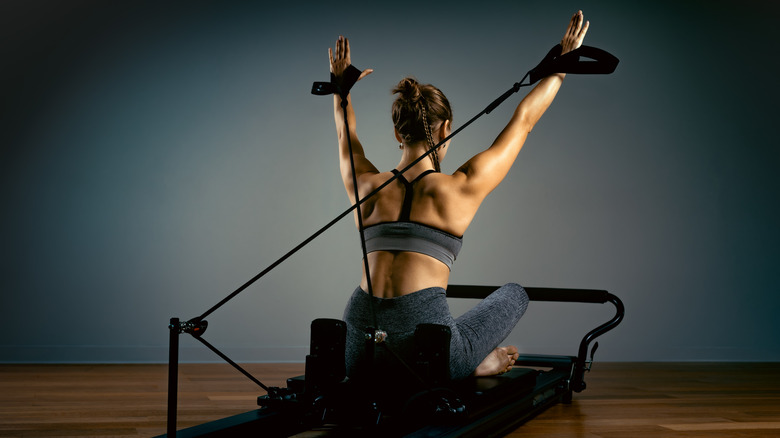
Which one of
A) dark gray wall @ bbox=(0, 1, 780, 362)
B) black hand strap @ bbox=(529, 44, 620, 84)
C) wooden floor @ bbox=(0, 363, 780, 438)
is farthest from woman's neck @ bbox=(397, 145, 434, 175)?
dark gray wall @ bbox=(0, 1, 780, 362)

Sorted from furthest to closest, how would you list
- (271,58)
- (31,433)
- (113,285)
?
(271,58) → (113,285) → (31,433)

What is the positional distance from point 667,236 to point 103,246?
3390 millimetres

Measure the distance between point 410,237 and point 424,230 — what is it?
42mm

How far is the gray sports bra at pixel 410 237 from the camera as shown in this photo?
1.93 metres

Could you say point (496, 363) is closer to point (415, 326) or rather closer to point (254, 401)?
point (415, 326)

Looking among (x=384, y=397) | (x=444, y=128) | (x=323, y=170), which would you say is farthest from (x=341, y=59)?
(x=323, y=170)

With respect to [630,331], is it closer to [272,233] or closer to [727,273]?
[727,273]

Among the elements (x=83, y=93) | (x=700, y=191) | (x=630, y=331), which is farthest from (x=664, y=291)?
(x=83, y=93)

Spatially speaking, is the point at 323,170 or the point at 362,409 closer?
the point at 362,409

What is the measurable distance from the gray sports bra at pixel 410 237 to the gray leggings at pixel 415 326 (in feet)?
0.36

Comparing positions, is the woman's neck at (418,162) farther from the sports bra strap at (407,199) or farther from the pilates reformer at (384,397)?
the pilates reformer at (384,397)

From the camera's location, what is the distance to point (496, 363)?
7.61 feet

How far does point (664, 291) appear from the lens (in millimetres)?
4559

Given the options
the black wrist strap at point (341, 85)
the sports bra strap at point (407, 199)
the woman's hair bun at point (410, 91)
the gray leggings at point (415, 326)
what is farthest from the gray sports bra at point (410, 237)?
the black wrist strap at point (341, 85)
